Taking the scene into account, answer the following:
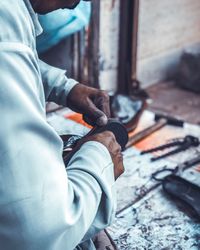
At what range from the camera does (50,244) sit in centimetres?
107

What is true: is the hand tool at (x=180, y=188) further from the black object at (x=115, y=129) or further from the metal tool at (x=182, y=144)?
the black object at (x=115, y=129)

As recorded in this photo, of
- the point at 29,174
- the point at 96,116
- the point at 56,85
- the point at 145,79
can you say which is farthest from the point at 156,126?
the point at 29,174

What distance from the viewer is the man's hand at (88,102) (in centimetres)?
178

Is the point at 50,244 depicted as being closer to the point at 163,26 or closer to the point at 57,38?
the point at 57,38

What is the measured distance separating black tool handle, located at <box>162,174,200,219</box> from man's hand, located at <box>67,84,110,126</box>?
66cm

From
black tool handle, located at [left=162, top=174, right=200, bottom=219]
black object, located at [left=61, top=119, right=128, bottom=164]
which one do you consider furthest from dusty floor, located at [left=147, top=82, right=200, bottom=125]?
black object, located at [left=61, top=119, right=128, bottom=164]

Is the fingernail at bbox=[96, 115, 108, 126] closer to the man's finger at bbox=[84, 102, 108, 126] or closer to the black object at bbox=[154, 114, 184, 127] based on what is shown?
the man's finger at bbox=[84, 102, 108, 126]

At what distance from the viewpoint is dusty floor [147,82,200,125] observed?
401 centimetres

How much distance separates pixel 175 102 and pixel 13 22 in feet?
11.4

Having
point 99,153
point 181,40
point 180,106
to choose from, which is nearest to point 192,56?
point 181,40

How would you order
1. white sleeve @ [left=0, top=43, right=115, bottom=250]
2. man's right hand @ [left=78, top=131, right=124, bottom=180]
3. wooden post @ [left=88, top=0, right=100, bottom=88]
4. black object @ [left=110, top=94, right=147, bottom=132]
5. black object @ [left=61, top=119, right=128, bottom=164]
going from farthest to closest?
1. wooden post @ [left=88, top=0, right=100, bottom=88]
2. black object @ [left=110, top=94, right=147, bottom=132]
3. black object @ [left=61, top=119, right=128, bottom=164]
4. man's right hand @ [left=78, top=131, right=124, bottom=180]
5. white sleeve @ [left=0, top=43, right=115, bottom=250]

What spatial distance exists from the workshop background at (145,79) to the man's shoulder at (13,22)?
2.84ft

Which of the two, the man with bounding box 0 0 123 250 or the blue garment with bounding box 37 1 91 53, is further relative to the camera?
the blue garment with bounding box 37 1 91 53

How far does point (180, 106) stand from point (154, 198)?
7.04 ft
